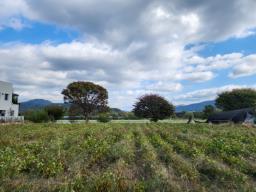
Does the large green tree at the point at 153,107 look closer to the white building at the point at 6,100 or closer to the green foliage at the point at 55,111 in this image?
the green foliage at the point at 55,111

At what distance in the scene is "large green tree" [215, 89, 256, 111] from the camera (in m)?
78.0

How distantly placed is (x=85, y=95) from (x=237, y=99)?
1730 inches

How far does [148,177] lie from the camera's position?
22.9 feet

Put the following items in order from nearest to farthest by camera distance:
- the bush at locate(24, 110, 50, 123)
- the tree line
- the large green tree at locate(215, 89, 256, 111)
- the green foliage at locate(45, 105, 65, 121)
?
the bush at locate(24, 110, 50, 123)
the green foliage at locate(45, 105, 65, 121)
the tree line
the large green tree at locate(215, 89, 256, 111)

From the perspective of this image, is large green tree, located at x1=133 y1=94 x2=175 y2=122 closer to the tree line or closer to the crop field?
the tree line

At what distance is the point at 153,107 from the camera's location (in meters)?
55.2

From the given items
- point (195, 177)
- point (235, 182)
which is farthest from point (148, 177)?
point (235, 182)

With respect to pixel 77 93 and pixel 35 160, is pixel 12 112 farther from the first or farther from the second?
pixel 35 160

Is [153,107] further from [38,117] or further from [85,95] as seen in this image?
[38,117]

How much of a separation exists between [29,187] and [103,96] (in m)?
47.2

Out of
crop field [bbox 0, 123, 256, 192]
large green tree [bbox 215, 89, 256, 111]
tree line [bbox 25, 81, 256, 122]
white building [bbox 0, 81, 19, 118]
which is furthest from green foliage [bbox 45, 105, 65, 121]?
large green tree [bbox 215, 89, 256, 111]

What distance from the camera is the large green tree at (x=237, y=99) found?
78000 millimetres

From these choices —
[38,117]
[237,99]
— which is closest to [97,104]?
[38,117]

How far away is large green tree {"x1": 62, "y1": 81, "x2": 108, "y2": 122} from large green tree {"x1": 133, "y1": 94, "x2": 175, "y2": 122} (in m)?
7.01
